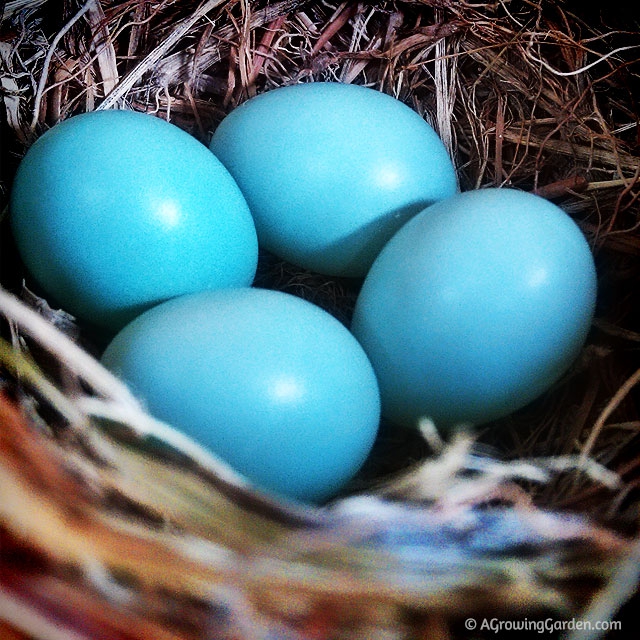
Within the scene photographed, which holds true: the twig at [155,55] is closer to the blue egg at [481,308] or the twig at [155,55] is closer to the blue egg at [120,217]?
the blue egg at [120,217]

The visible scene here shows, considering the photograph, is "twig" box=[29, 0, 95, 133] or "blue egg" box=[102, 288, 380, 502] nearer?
"blue egg" box=[102, 288, 380, 502]

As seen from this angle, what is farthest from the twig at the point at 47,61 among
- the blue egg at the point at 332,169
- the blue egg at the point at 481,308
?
the blue egg at the point at 481,308

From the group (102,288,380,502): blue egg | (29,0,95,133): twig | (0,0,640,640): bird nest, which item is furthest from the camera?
(29,0,95,133): twig

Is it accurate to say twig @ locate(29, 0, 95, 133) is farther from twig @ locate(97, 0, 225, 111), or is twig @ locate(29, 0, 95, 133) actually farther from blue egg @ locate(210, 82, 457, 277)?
blue egg @ locate(210, 82, 457, 277)

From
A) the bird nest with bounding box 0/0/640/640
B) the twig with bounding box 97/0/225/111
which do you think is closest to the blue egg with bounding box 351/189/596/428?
the bird nest with bounding box 0/0/640/640

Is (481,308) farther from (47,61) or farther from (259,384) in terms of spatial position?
(47,61)
